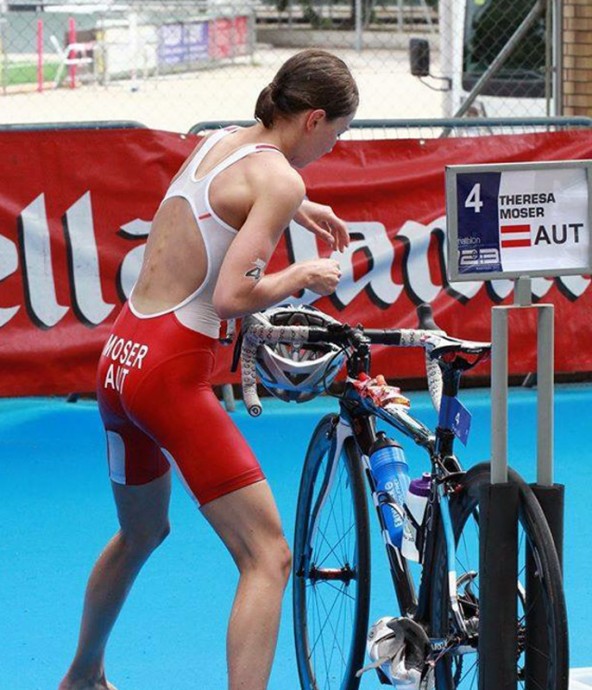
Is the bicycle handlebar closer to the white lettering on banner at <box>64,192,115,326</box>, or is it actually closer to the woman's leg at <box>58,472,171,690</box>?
the woman's leg at <box>58,472,171,690</box>

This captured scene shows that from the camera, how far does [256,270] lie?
340 centimetres

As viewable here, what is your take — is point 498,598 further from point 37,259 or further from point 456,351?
point 37,259

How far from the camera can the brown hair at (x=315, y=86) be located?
11.7 feet

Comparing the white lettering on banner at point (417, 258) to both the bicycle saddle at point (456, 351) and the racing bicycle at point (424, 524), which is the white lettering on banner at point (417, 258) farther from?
the bicycle saddle at point (456, 351)

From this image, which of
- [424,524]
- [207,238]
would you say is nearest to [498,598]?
[424,524]

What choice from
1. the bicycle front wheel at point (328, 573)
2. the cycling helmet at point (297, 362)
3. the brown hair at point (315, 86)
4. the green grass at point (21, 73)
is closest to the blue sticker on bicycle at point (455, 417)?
the cycling helmet at point (297, 362)

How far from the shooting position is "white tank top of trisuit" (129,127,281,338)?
3.56 metres

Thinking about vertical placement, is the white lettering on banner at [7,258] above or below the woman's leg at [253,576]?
below

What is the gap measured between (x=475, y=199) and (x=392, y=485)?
0.81m

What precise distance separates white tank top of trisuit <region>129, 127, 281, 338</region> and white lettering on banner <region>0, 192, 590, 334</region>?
4112 mm

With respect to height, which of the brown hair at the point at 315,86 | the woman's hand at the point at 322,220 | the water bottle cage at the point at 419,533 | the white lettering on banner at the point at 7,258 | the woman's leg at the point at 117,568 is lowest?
the white lettering on banner at the point at 7,258

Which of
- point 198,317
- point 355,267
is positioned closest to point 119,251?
point 355,267

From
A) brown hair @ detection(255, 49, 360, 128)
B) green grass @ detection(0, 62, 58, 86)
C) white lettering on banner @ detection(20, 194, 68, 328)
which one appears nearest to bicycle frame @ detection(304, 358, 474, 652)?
brown hair @ detection(255, 49, 360, 128)

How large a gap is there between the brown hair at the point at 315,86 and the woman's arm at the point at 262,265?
0.20m
